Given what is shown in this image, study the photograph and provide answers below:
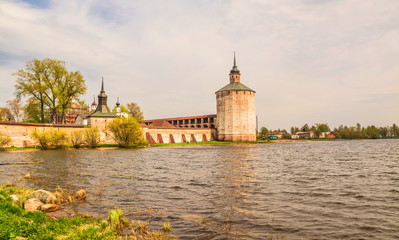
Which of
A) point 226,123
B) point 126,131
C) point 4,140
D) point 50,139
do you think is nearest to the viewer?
point 4,140

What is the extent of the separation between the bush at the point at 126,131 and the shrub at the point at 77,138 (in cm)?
440

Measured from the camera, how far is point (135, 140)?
4619 centimetres

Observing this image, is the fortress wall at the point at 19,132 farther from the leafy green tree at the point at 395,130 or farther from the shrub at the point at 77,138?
the leafy green tree at the point at 395,130

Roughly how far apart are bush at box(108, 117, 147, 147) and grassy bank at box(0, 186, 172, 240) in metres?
37.4

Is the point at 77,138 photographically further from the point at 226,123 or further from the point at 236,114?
the point at 236,114

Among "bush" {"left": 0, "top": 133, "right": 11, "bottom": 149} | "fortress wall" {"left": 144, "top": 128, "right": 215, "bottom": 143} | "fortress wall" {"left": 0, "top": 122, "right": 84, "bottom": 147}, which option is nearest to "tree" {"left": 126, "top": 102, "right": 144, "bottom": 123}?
"fortress wall" {"left": 144, "top": 128, "right": 215, "bottom": 143}

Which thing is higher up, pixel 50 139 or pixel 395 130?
pixel 395 130

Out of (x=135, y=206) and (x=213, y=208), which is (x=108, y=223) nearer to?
(x=135, y=206)

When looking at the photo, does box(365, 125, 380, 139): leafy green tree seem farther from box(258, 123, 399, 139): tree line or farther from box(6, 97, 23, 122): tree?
box(6, 97, 23, 122): tree

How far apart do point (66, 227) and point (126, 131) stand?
39490mm

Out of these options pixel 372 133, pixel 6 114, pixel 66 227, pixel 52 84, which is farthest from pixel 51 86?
pixel 372 133

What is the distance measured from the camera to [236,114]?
7200cm

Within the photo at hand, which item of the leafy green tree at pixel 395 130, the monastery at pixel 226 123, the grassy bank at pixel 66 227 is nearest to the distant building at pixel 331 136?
the leafy green tree at pixel 395 130

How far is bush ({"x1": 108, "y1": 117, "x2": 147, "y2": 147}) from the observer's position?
44.3 metres
